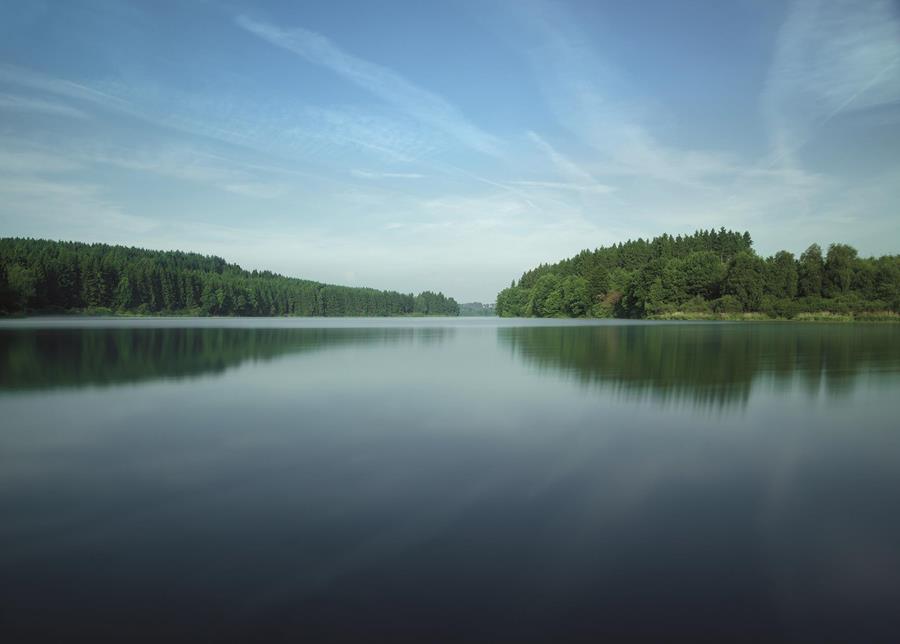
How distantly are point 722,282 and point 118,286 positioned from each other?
117819 millimetres

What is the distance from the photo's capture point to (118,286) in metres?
114

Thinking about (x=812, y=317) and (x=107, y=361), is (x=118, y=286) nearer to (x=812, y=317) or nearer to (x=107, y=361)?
(x=107, y=361)

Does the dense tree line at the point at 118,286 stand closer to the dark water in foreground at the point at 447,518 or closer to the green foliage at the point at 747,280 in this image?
the dark water in foreground at the point at 447,518

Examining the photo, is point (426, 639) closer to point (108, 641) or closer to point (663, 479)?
point (108, 641)

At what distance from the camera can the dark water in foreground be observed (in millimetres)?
3842

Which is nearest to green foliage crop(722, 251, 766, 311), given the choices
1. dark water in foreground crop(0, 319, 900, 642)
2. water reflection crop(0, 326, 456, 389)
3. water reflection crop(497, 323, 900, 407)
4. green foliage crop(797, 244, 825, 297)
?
green foliage crop(797, 244, 825, 297)

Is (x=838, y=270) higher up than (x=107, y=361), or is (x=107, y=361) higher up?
(x=838, y=270)

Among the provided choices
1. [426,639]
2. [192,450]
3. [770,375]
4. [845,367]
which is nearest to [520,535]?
[426,639]

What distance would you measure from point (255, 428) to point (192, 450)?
5.26 feet

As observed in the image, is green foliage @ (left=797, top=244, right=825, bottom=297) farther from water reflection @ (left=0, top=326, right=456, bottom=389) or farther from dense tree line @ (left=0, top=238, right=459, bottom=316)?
dense tree line @ (left=0, top=238, right=459, bottom=316)

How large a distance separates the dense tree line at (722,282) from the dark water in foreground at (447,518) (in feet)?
274

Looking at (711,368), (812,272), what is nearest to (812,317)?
(812,272)

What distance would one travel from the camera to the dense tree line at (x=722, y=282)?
8200 cm

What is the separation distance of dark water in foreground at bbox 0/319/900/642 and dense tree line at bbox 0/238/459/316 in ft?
311
